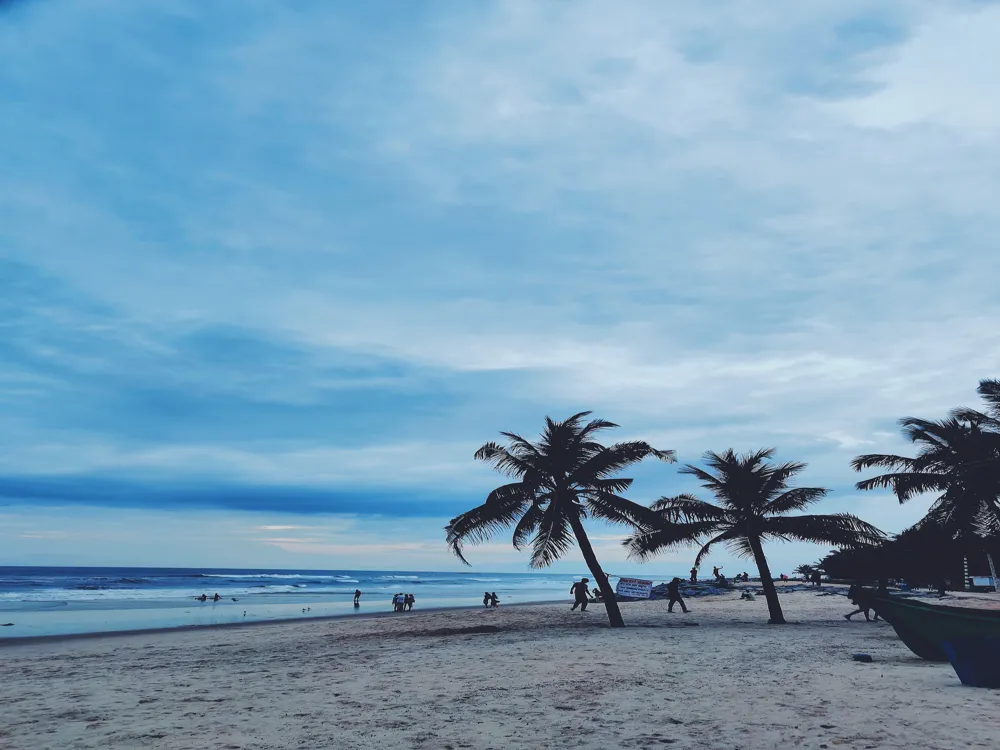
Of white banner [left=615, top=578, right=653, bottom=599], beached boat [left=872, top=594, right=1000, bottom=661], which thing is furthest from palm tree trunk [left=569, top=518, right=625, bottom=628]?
white banner [left=615, top=578, right=653, bottom=599]

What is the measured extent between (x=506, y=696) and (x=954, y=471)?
21923 millimetres

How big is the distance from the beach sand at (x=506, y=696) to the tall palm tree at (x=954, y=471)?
9006 mm

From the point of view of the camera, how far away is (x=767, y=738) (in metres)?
6.99

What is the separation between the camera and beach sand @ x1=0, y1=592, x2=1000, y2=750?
7.27 m

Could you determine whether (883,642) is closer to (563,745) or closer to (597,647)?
(597,647)

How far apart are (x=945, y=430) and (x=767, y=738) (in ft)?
70.0

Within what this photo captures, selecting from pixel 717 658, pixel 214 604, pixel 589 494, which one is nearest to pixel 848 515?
pixel 589 494

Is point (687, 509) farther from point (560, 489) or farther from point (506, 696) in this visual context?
point (506, 696)

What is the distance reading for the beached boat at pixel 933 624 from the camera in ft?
32.6

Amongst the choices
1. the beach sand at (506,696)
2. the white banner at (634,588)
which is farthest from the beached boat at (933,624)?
the white banner at (634,588)

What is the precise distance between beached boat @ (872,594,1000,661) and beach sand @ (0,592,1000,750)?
41 cm

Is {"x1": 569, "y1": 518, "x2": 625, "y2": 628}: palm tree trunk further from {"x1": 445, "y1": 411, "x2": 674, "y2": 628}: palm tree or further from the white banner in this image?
the white banner

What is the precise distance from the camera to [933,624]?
11.1 m

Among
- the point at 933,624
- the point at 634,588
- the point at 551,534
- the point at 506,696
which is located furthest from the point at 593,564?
the point at 634,588
